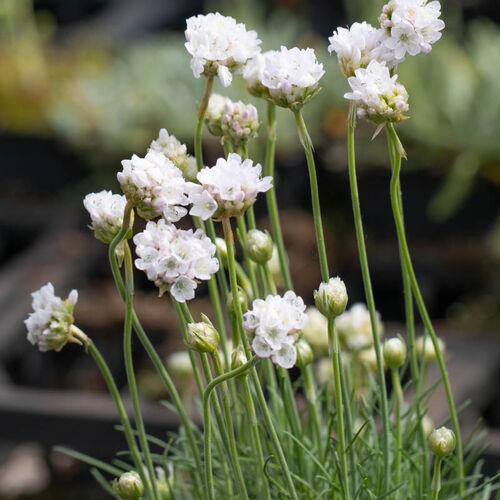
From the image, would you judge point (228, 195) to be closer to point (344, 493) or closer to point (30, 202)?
point (344, 493)

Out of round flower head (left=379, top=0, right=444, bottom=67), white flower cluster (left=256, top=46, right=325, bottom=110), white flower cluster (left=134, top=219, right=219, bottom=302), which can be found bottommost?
white flower cluster (left=134, top=219, right=219, bottom=302)

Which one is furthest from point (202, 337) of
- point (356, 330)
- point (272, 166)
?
point (356, 330)

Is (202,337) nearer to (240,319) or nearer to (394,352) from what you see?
(240,319)

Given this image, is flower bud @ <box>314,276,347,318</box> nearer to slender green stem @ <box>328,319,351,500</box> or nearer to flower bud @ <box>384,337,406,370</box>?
slender green stem @ <box>328,319,351,500</box>

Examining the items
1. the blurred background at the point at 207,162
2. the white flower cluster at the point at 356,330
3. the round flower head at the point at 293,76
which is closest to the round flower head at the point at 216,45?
the round flower head at the point at 293,76

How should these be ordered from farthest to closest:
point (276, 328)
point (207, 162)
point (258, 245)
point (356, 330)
→ point (207, 162) < point (356, 330) < point (258, 245) < point (276, 328)

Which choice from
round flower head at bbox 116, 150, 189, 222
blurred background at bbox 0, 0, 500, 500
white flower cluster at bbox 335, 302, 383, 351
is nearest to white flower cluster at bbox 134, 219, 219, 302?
round flower head at bbox 116, 150, 189, 222
